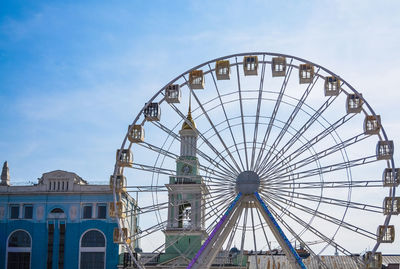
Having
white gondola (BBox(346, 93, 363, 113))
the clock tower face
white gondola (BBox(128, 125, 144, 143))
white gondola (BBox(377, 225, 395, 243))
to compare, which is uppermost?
white gondola (BBox(346, 93, 363, 113))

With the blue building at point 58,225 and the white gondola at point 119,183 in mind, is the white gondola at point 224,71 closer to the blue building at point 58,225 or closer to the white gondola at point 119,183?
the white gondola at point 119,183

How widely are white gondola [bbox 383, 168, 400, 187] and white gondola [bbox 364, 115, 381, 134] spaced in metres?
2.39

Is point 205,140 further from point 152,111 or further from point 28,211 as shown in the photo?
point 28,211

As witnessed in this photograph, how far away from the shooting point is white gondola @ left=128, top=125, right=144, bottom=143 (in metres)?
46.5

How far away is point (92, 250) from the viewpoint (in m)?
71.9

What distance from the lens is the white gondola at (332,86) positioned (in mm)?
45344

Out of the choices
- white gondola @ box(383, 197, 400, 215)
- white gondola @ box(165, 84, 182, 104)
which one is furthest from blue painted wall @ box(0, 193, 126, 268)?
white gondola @ box(383, 197, 400, 215)

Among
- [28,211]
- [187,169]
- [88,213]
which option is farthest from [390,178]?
[28,211]

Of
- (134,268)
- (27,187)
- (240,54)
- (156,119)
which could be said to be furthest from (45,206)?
(240,54)

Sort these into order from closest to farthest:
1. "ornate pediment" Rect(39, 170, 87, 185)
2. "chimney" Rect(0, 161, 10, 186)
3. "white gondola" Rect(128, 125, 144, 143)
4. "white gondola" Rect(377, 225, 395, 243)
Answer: "white gondola" Rect(377, 225, 395, 243) < "white gondola" Rect(128, 125, 144, 143) < "ornate pediment" Rect(39, 170, 87, 185) < "chimney" Rect(0, 161, 10, 186)

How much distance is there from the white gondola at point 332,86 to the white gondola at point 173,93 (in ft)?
29.4

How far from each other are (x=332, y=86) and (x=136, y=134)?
12269 mm

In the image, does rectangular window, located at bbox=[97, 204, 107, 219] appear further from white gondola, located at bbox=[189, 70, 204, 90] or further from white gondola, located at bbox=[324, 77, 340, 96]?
white gondola, located at bbox=[324, 77, 340, 96]

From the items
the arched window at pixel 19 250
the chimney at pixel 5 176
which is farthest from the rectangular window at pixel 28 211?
the chimney at pixel 5 176
